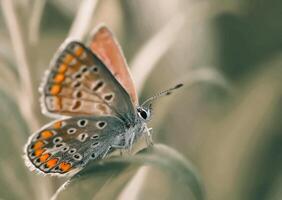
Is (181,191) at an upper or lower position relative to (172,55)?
lower

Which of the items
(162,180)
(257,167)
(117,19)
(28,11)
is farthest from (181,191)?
(28,11)

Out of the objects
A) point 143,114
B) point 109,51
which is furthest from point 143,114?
point 109,51

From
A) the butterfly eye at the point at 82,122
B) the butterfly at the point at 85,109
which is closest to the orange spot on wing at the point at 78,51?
the butterfly at the point at 85,109

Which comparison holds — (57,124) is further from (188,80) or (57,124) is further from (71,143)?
(188,80)

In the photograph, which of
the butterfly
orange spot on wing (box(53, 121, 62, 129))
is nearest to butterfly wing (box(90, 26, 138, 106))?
the butterfly

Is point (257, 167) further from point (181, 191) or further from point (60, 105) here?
point (60, 105)

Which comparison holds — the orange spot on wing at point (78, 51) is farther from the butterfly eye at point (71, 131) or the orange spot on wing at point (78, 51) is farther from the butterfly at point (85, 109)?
the butterfly eye at point (71, 131)

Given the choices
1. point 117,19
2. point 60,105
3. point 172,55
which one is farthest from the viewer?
point 172,55
